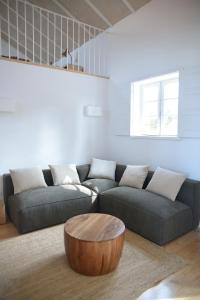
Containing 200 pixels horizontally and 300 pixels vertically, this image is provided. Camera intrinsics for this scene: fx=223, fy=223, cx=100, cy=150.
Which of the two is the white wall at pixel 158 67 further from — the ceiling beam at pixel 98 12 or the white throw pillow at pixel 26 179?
the white throw pillow at pixel 26 179

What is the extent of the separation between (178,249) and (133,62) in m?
3.06

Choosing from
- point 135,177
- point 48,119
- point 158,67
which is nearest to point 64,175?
point 48,119

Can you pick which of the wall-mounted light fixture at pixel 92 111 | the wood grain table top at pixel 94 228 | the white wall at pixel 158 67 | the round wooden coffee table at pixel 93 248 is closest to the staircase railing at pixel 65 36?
the white wall at pixel 158 67

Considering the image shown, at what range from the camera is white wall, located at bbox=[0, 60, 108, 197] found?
3.52 m

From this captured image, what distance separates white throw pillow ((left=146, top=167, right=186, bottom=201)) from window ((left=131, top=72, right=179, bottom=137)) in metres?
0.70

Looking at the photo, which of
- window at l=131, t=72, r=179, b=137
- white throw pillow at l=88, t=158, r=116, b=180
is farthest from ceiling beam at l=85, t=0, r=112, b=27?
white throw pillow at l=88, t=158, r=116, b=180

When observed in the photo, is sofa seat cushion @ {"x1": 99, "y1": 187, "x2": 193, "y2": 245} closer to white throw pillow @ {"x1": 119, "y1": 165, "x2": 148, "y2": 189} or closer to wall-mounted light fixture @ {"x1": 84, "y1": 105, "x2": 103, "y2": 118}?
white throw pillow @ {"x1": 119, "y1": 165, "x2": 148, "y2": 189}

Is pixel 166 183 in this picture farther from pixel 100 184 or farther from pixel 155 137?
pixel 100 184

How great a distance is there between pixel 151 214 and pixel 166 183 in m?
0.57

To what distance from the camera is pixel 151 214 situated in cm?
263

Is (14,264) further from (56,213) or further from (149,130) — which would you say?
(149,130)

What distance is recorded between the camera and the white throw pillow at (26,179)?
10.6 feet

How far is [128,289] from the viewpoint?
1.85 m

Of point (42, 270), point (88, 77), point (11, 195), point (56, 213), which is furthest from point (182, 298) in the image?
point (88, 77)
